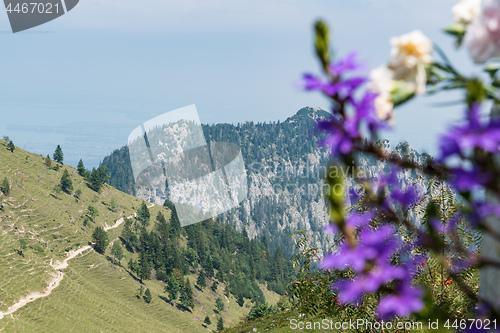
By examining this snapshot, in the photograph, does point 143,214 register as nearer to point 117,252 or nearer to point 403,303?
point 117,252

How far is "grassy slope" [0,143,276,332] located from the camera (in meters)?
50.1

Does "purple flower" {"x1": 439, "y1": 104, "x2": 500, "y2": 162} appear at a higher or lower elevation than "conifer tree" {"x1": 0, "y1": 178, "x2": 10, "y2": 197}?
higher

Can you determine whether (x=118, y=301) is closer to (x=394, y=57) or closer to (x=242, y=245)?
(x=242, y=245)

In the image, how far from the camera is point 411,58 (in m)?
0.83

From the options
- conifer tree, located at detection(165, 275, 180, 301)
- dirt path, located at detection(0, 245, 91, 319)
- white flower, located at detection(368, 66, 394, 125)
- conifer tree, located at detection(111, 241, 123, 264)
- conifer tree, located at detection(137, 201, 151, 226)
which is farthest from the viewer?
conifer tree, located at detection(137, 201, 151, 226)

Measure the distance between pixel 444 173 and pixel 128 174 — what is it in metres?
155

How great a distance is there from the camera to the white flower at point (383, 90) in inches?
31.8

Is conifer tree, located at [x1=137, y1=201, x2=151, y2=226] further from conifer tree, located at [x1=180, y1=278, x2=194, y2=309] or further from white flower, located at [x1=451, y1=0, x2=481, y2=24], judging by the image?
white flower, located at [x1=451, y1=0, x2=481, y2=24]

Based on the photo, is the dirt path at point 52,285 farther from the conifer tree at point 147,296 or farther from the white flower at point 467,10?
the white flower at point 467,10

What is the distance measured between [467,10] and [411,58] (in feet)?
0.79

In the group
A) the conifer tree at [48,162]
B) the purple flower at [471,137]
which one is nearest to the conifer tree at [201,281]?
the conifer tree at [48,162]

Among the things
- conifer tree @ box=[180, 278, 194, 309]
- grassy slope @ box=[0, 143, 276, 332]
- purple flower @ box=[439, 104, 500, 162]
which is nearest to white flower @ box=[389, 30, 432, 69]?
purple flower @ box=[439, 104, 500, 162]

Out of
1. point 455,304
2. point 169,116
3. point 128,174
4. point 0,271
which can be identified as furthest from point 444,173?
point 128,174

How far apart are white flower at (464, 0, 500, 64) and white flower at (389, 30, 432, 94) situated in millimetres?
90
